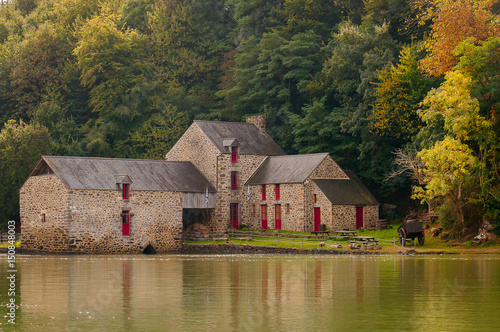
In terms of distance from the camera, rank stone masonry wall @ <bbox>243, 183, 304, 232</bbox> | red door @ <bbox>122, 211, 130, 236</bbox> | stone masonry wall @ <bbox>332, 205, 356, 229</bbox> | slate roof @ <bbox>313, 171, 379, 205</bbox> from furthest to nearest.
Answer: stone masonry wall @ <bbox>243, 183, 304, 232</bbox> → slate roof @ <bbox>313, 171, 379, 205</bbox> → stone masonry wall @ <bbox>332, 205, 356, 229</bbox> → red door @ <bbox>122, 211, 130, 236</bbox>

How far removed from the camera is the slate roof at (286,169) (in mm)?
55719

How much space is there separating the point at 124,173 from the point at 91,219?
4243 millimetres

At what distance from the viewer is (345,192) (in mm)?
55406

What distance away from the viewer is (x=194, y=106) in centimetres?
7562

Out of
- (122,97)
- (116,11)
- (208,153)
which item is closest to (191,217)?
(208,153)

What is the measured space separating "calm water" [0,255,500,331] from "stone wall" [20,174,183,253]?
450 inches

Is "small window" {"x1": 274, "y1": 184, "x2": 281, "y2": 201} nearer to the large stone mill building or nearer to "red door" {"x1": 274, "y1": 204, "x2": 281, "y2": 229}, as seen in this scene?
the large stone mill building

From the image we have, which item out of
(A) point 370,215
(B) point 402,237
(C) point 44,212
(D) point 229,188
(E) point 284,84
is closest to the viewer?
(B) point 402,237

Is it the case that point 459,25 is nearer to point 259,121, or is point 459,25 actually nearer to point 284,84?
point 259,121

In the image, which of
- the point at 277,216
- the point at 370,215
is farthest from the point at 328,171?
the point at 277,216

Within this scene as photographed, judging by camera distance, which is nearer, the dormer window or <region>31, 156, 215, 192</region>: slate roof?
<region>31, 156, 215, 192</region>: slate roof

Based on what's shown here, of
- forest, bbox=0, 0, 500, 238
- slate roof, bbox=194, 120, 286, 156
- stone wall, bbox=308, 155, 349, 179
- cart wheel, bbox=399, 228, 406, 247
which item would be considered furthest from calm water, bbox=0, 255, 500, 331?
slate roof, bbox=194, 120, 286, 156

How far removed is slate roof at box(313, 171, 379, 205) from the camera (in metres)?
54.4

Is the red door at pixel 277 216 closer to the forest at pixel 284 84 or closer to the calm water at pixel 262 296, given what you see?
the forest at pixel 284 84
